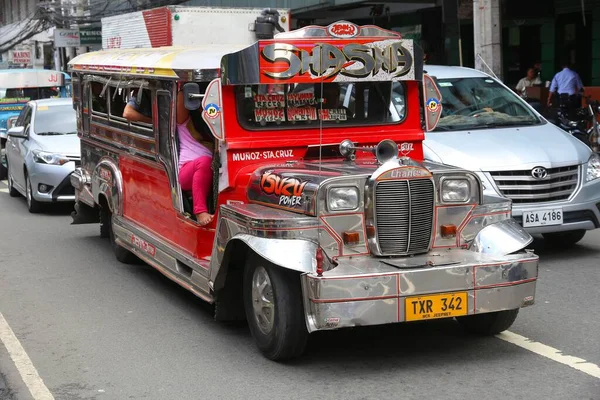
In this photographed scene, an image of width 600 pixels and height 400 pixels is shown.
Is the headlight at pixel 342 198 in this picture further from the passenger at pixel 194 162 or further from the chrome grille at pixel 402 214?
the passenger at pixel 194 162

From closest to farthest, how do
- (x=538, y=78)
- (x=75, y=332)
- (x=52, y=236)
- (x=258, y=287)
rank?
(x=258, y=287)
(x=75, y=332)
(x=52, y=236)
(x=538, y=78)

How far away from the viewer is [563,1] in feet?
76.1

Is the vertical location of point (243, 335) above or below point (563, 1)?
below

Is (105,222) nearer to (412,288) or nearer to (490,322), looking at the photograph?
(490,322)

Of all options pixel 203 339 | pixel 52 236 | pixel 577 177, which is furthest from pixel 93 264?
pixel 577 177

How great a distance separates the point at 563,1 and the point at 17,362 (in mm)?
19655

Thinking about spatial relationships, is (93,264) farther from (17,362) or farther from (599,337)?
(599,337)

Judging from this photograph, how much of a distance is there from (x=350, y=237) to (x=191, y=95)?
170 cm

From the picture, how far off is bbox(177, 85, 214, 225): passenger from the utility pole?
9.94 m

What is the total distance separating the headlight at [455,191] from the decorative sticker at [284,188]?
0.94 meters

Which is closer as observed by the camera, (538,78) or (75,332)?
(75,332)

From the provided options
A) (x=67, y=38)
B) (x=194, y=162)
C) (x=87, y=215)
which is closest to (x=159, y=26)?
(x=87, y=215)

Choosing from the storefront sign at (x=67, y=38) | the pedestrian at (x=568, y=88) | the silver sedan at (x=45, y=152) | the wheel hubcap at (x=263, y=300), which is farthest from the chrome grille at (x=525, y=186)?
the storefront sign at (x=67, y=38)

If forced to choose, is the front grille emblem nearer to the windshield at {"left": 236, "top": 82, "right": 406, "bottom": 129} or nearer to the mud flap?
the windshield at {"left": 236, "top": 82, "right": 406, "bottom": 129}
